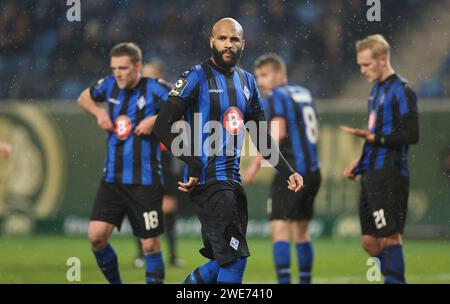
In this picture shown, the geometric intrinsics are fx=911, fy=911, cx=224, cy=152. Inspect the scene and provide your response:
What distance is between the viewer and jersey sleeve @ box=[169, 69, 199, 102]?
5621 mm

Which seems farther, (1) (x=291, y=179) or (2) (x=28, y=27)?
(2) (x=28, y=27)

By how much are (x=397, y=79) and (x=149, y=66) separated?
2.52 metres

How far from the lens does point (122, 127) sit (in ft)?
22.9

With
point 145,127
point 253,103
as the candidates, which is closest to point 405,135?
point 253,103

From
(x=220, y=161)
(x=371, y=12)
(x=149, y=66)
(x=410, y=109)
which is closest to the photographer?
(x=220, y=161)

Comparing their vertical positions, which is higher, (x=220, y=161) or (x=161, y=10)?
(x=161, y=10)

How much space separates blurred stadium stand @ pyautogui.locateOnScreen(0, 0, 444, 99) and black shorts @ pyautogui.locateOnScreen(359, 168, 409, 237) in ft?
16.3

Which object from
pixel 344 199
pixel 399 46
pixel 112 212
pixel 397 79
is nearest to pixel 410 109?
pixel 397 79

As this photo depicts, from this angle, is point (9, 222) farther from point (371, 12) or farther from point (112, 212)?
point (371, 12)

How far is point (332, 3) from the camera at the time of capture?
43.5 ft

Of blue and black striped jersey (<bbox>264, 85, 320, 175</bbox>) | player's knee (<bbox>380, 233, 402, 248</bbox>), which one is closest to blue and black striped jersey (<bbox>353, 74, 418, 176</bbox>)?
player's knee (<bbox>380, 233, 402, 248</bbox>)

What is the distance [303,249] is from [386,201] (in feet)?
3.90

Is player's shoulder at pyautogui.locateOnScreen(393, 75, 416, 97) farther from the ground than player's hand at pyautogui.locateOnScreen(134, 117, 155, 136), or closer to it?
farther from the ground

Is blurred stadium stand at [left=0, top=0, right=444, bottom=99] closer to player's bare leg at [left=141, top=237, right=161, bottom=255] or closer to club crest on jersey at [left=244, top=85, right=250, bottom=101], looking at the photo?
player's bare leg at [left=141, top=237, right=161, bottom=255]
